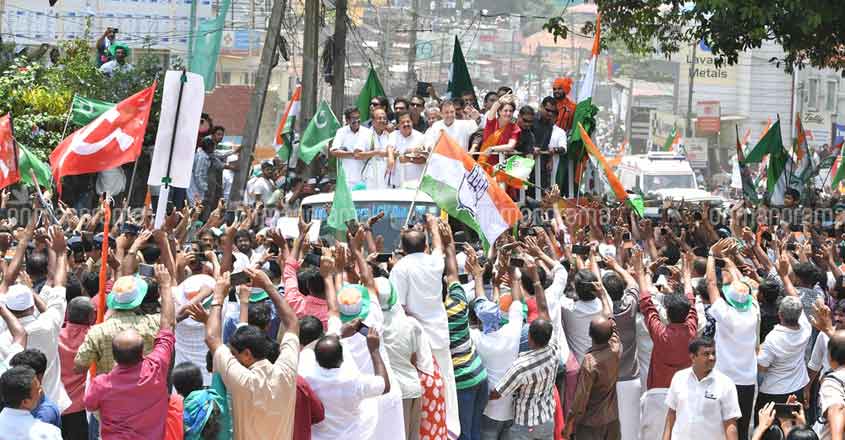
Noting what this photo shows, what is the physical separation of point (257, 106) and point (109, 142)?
9.08 meters

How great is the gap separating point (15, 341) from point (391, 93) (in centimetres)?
4959

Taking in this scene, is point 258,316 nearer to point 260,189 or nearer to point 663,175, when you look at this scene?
point 260,189

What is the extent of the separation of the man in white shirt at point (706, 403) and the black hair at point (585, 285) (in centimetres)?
157

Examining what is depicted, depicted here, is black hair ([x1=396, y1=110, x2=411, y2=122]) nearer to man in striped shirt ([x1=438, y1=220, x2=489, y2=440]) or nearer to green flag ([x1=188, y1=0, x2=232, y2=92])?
green flag ([x1=188, y1=0, x2=232, y2=92])

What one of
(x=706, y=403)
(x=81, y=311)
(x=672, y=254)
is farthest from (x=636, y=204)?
(x=81, y=311)

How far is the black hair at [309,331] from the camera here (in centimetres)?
777

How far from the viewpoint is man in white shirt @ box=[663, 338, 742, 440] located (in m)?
7.91

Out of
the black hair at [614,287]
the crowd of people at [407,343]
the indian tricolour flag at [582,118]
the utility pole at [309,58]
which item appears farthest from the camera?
the utility pole at [309,58]

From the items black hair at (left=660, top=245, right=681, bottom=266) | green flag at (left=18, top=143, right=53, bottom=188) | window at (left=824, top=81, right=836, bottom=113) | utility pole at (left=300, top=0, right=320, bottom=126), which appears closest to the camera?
black hair at (left=660, top=245, right=681, bottom=266)

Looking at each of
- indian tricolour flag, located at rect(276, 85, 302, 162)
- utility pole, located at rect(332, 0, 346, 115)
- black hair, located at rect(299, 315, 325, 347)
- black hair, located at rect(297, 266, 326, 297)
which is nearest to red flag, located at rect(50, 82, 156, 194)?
black hair, located at rect(297, 266, 326, 297)

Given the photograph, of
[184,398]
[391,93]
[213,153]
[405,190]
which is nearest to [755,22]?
[405,190]

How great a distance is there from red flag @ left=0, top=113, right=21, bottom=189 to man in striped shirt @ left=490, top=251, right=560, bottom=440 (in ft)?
A: 18.2

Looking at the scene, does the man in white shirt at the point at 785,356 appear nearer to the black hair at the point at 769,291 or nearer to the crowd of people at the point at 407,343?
the crowd of people at the point at 407,343

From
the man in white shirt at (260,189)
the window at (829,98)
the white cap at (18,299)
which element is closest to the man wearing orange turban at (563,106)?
the man in white shirt at (260,189)
